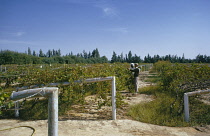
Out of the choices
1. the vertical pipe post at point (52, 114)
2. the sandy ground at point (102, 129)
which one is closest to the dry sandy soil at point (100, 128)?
the sandy ground at point (102, 129)

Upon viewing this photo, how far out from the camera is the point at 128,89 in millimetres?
8664

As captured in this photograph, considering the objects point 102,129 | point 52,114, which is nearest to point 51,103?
point 52,114

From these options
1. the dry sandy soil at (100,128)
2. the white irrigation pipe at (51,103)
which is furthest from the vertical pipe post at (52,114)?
the dry sandy soil at (100,128)

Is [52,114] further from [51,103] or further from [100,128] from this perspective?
[100,128]

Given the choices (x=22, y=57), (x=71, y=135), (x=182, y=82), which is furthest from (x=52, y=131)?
(x=22, y=57)

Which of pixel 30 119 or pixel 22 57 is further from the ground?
pixel 22 57

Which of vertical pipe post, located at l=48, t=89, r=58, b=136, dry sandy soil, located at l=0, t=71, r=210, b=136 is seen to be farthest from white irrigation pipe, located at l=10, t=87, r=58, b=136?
dry sandy soil, located at l=0, t=71, r=210, b=136

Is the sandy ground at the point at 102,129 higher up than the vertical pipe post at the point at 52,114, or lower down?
lower down

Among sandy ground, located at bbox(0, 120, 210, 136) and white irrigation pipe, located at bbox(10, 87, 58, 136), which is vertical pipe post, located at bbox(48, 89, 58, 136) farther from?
sandy ground, located at bbox(0, 120, 210, 136)

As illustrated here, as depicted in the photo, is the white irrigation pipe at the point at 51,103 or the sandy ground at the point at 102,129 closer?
the white irrigation pipe at the point at 51,103

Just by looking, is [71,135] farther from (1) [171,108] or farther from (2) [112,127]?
(1) [171,108]

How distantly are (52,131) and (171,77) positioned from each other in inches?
251

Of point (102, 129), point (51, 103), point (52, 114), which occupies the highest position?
point (51, 103)

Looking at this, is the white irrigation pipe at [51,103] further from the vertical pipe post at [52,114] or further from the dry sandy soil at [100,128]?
the dry sandy soil at [100,128]
